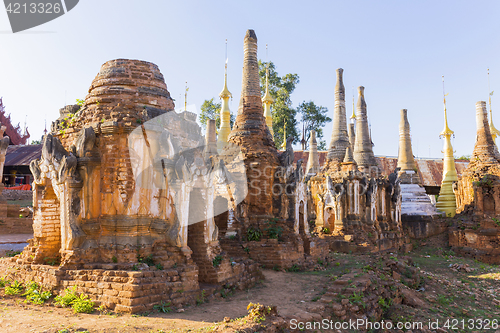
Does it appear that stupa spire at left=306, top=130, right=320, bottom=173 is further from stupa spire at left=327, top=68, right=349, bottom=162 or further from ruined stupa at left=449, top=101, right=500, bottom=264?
ruined stupa at left=449, top=101, right=500, bottom=264

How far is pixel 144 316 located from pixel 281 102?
30.7m

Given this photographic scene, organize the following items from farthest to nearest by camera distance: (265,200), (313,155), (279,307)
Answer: (313,155)
(265,200)
(279,307)

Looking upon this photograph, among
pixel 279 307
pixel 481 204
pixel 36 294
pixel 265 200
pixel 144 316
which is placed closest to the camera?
pixel 144 316

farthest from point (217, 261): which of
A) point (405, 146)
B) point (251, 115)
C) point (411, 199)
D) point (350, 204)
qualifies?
point (405, 146)

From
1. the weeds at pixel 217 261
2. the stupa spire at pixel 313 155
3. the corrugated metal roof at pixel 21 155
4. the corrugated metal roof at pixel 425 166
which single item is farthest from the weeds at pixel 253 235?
the corrugated metal roof at pixel 425 166

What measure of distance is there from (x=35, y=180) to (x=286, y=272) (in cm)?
715

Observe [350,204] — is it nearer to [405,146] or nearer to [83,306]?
[405,146]

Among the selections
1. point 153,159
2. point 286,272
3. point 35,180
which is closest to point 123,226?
point 153,159

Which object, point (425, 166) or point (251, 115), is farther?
point (425, 166)

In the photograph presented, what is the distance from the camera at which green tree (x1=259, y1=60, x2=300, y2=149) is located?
35.7 metres

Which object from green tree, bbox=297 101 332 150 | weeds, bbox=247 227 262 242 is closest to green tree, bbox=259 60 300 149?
green tree, bbox=297 101 332 150

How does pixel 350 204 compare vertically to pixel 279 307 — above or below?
above

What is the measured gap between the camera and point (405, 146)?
2902 centimetres

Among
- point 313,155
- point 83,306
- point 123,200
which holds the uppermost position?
point 313,155
